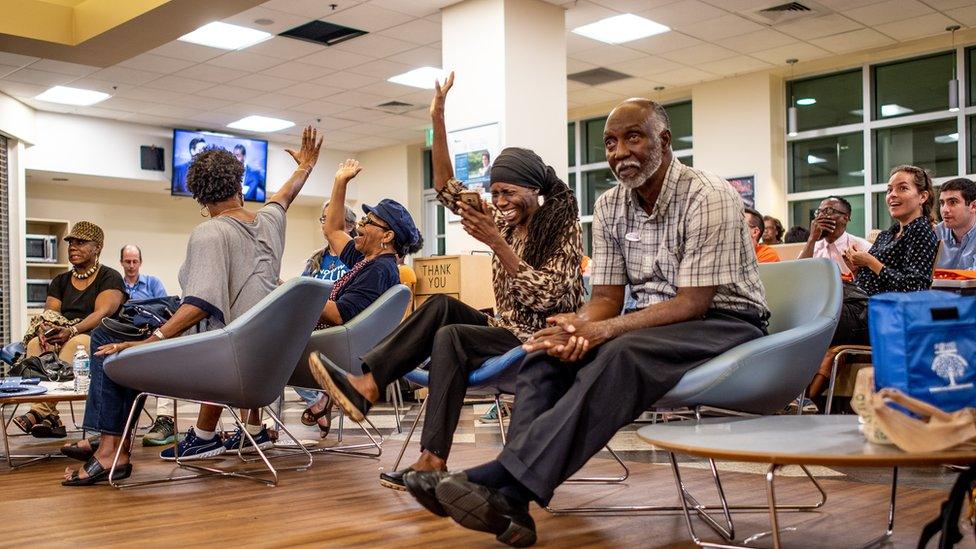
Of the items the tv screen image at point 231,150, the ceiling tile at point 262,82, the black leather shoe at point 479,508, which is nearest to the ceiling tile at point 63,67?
the ceiling tile at point 262,82

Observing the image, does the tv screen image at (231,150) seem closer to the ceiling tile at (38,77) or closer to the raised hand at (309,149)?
the ceiling tile at (38,77)

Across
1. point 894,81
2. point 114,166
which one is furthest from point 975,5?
point 114,166

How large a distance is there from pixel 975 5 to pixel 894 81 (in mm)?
1753

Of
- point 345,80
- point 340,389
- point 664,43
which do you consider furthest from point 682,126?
point 340,389

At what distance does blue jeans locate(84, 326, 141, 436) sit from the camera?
3.51m

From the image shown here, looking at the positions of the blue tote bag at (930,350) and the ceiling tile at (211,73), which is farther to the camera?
the ceiling tile at (211,73)

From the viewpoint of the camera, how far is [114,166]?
1216cm

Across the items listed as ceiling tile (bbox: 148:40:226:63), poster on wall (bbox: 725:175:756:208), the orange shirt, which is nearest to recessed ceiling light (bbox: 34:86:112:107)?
ceiling tile (bbox: 148:40:226:63)

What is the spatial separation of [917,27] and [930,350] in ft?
26.2

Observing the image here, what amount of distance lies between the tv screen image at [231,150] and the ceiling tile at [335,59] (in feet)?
10.5

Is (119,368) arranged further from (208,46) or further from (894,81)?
(894,81)

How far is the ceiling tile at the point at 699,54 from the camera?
921 centimetres

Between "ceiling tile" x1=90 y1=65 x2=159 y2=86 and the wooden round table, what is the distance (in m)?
8.89

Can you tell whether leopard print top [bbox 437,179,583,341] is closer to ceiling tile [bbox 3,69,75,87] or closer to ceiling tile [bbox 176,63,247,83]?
ceiling tile [bbox 176,63,247,83]
